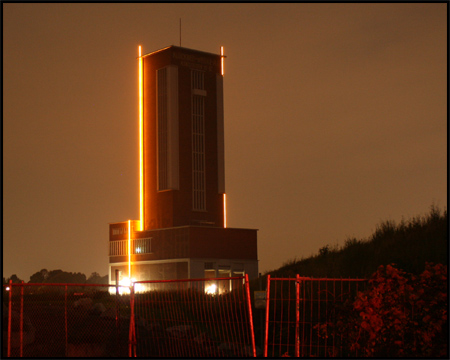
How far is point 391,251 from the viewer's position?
27.3 meters

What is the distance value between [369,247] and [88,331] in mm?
13601

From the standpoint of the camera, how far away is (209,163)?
75562 millimetres

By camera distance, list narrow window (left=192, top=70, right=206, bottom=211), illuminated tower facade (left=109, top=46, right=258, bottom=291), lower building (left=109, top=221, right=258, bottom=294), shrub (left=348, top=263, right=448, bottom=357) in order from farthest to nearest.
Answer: narrow window (left=192, top=70, right=206, bottom=211)
illuminated tower facade (left=109, top=46, right=258, bottom=291)
lower building (left=109, top=221, right=258, bottom=294)
shrub (left=348, top=263, right=448, bottom=357)

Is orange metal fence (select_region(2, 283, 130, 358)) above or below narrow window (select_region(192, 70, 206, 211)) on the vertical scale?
below

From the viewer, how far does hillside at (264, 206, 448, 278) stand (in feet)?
79.3

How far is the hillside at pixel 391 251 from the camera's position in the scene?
24156 mm

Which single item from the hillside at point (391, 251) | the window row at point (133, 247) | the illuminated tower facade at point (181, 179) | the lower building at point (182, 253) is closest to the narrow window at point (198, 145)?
the illuminated tower facade at point (181, 179)

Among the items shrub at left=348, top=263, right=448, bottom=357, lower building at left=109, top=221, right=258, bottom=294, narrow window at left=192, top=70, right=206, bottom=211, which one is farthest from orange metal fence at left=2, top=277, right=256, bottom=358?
narrow window at left=192, top=70, right=206, bottom=211

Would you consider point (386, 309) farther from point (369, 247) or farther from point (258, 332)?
point (369, 247)

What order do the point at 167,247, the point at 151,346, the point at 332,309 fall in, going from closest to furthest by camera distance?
the point at 332,309 < the point at 151,346 < the point at 167,247

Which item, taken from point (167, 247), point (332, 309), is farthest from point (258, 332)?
point (167, 247)

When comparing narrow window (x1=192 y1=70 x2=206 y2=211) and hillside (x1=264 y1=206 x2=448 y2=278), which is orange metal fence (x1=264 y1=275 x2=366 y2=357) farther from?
narrow window (x1=192 y1=70 x2=206 y2=211)

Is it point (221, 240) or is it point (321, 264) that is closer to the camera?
point (321, 264)

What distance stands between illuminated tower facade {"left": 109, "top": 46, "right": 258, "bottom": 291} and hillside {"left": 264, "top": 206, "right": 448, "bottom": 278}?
37.8 m
